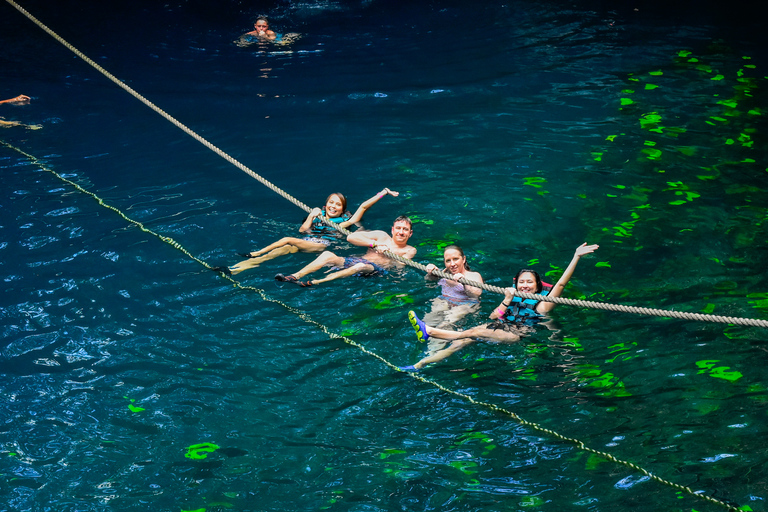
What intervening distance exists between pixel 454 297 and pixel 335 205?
184 centimetres

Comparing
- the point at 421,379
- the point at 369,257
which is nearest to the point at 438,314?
the point at 421,379

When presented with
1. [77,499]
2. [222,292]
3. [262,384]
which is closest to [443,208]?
[222,292]

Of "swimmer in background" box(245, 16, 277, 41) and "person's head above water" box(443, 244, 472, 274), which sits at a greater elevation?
"swimmer in background" box(245, 16, 277, 41)

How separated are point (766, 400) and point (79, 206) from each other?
7.08 meters

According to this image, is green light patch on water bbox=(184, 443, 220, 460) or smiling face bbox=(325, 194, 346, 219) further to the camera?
smiling face bbox=(325, 194, 346, 219)

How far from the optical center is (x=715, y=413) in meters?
4.79

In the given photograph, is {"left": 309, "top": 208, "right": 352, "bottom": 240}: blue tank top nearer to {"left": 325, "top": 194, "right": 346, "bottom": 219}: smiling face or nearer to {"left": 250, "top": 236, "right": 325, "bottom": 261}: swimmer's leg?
{"left": 325, "top": 194, "right": 346, "bottom": 219}: smiling face

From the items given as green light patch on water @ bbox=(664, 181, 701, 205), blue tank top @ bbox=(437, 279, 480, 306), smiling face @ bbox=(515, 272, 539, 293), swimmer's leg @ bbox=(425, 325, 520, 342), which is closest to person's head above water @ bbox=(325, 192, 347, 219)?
blue tank top @ bbox=(437, 279, 480, 306)

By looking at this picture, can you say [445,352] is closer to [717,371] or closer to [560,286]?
[560,286]

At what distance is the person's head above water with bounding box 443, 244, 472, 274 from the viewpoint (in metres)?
6.38

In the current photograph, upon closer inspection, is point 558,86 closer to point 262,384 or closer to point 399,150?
point 399,150

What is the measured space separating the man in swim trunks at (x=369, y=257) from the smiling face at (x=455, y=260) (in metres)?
0.63

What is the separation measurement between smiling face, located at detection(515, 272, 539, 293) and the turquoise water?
39 cm

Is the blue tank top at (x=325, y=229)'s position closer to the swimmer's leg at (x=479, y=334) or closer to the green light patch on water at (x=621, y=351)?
the swimmer's leg at (x=479, y=334)
